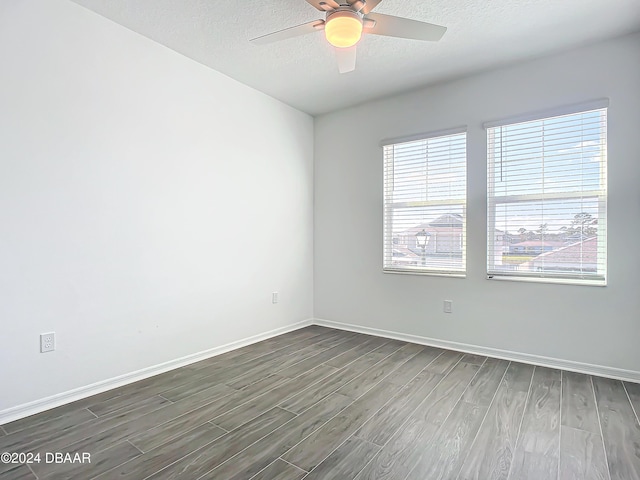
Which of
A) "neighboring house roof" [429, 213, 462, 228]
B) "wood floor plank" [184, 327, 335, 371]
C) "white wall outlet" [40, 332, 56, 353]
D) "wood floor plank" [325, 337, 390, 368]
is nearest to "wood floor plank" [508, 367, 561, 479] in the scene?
"wood floor plank" [325, 337, 390, 368]

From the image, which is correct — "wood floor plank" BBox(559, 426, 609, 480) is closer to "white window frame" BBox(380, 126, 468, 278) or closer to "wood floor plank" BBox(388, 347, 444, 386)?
"wood floor plank" BBox(388, 347, 444, 386)

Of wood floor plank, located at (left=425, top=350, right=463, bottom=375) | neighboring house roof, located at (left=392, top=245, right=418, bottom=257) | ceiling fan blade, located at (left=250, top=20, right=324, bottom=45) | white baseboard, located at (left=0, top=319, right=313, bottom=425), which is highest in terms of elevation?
ceiling fan blade, located at (left=250, top=20, right=324, bottom=45)

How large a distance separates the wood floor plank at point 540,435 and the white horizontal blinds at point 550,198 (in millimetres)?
973

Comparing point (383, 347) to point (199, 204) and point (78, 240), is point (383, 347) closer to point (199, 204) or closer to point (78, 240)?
point (199, 204)

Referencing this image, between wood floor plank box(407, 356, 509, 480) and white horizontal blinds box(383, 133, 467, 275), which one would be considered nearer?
wood floor plank box(407, 356, 509, 480)

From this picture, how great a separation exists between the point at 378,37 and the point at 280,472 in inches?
115

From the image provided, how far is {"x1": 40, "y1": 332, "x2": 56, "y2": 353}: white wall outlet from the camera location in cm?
225

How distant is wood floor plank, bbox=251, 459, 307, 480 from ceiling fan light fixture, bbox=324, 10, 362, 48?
2.23m

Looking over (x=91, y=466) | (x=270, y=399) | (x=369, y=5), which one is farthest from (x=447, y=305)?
(x=91, y=466)

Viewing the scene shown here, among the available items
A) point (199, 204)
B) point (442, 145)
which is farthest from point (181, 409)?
point (442, 145)

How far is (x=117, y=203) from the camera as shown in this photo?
8.58 ft

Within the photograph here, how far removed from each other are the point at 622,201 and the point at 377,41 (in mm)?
2242

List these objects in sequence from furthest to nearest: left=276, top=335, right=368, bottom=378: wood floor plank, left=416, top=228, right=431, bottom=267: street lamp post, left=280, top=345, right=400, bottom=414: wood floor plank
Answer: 1. left=416, top=228, right=431, bottom=267: street lamp post
2. left=276, top=335, right=368, bottom=378: wood floor plank
3. left=280, top=345, right=400, bottom=414: wood floor plank

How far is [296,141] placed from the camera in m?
4.28
